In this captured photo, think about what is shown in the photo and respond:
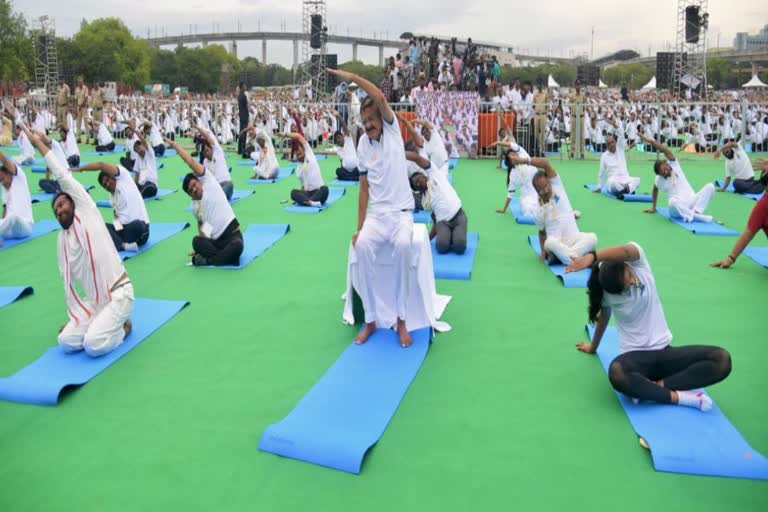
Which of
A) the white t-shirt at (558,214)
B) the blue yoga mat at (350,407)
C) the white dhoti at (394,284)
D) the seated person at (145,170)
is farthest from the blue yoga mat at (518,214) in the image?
the seated person at (145,170)

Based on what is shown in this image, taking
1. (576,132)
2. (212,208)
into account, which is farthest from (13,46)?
(212,208)

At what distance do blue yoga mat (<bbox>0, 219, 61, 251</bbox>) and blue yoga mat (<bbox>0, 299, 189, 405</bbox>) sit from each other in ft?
13.8

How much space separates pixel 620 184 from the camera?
Result: 40.4ft

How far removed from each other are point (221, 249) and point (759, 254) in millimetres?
6321

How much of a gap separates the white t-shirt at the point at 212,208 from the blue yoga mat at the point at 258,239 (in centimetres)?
46

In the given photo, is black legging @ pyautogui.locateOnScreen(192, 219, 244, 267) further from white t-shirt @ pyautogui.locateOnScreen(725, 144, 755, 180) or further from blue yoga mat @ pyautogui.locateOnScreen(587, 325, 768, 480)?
white t-shirt @ pyautogui.locateOnScreen(725, 144, 755, 180)

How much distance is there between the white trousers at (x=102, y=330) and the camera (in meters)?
5.24

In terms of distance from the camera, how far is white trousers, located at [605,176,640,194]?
1229 cm

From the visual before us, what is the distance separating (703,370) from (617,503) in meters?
1.27

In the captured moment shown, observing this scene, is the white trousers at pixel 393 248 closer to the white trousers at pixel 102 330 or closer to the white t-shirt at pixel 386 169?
the white t-shirt at pixel 386 169

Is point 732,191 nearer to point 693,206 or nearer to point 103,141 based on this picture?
point 693,206

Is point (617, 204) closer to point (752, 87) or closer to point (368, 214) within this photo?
point (368, 214)

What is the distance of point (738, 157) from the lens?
12516 mm

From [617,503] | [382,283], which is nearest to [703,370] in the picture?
[617,503]
